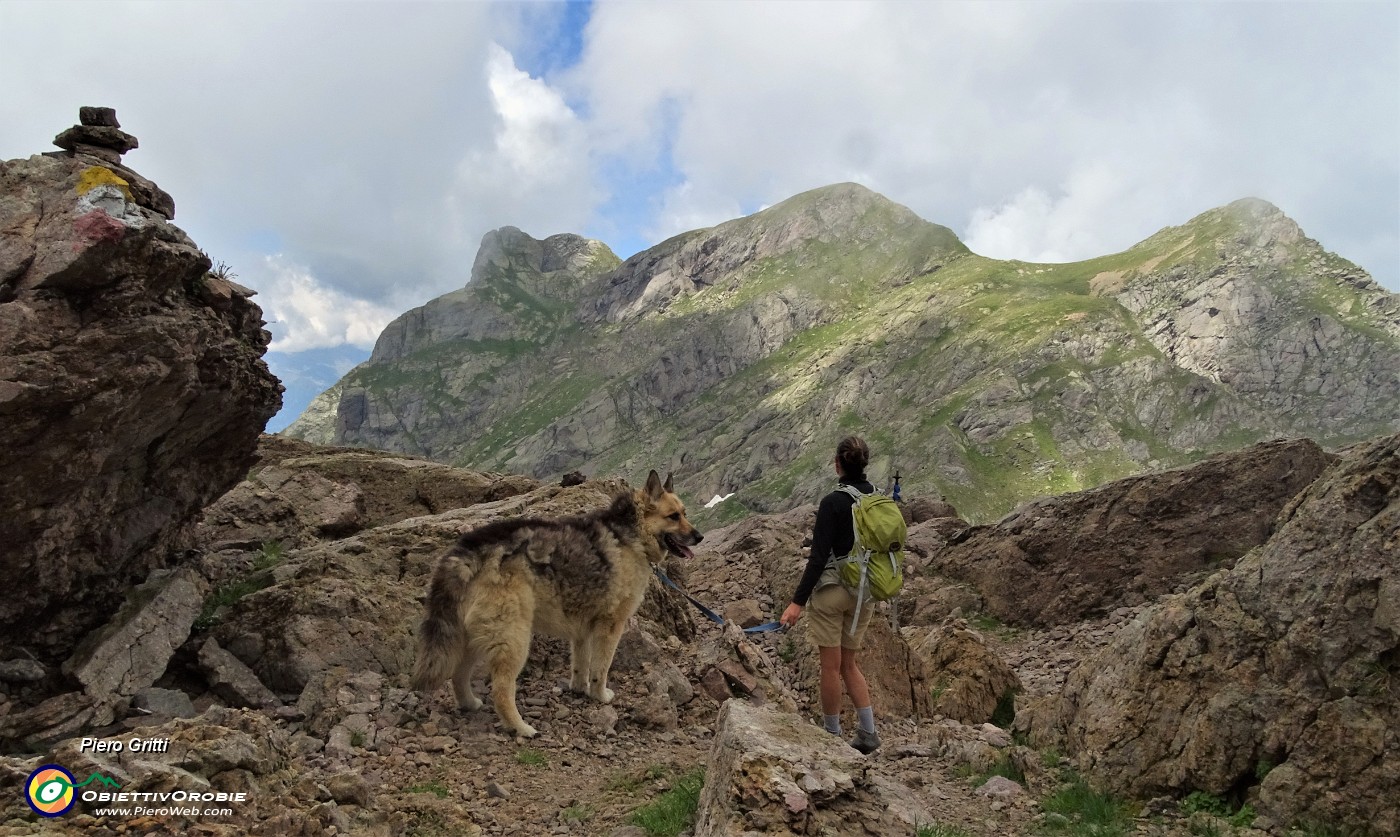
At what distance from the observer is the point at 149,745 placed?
18.5ft

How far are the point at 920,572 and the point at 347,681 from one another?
59.2 ft

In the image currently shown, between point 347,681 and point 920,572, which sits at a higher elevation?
point 920,572

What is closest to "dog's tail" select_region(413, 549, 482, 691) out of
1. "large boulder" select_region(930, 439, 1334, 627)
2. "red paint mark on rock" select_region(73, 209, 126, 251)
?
"red paint mark on rock" select_region(73, 209, 126, 251)

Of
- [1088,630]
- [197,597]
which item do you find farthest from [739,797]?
[1088,630]

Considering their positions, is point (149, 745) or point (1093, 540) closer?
point (149, 745)

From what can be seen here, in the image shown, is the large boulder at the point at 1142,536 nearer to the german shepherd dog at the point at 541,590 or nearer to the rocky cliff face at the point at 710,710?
the rocky cliff face at the point at 710,710

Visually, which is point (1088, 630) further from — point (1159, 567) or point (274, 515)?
point (274, 515)

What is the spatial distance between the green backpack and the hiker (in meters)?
0.16

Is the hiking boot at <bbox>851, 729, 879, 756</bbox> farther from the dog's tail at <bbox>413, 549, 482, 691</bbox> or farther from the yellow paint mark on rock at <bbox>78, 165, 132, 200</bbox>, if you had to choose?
the yellow paint mark on rock at <bbox>78, 165, 132, 200</bbox>

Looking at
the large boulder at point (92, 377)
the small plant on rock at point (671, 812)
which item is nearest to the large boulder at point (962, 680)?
the small plant on rock at point (671, 812)

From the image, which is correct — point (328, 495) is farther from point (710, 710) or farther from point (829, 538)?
point (829, 538)

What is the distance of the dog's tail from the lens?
30.6 ft

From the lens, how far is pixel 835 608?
9258mm

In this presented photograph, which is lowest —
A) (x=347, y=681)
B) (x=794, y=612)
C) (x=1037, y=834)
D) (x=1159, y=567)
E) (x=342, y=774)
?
(x=1037, y=834)
